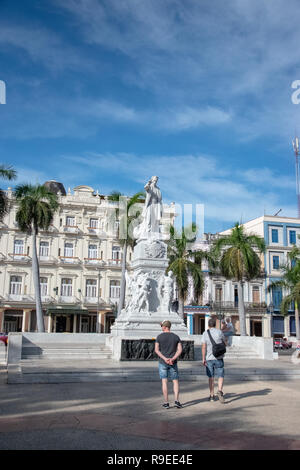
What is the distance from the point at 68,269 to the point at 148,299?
104 feet

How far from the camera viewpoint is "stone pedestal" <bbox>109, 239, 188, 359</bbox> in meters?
17.8

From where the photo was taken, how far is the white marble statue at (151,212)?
19.8 metres

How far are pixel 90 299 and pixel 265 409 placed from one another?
41.6 m

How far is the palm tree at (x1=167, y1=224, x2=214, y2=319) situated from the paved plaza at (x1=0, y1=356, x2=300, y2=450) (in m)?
21.7

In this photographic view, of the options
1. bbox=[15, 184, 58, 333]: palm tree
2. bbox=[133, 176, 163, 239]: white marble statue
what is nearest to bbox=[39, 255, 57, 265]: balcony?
bbox=[15, 184, 58, 333]: palm tree

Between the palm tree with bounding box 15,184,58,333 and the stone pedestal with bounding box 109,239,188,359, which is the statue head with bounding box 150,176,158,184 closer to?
→ the stone pedestal with bounding box 109,239,188,359

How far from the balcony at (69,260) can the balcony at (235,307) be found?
16124 mm

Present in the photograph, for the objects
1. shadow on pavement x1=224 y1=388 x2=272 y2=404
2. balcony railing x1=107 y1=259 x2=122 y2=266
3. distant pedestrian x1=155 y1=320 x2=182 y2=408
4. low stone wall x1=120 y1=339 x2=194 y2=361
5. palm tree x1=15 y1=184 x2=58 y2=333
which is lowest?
shadow on pavement x1=224 y1=388 x2=272 y2=404

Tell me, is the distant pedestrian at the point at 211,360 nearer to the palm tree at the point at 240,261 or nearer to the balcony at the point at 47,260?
the palm tree at the point at 240,261

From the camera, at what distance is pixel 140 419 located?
6.98 meters

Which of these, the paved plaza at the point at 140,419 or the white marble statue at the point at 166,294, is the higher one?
the white marble statue at the point at 166,294

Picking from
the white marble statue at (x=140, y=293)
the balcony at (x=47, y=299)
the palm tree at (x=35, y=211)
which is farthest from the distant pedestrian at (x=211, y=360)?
the balcony at (x=47, y=299)

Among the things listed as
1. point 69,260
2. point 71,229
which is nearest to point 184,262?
point 69,260

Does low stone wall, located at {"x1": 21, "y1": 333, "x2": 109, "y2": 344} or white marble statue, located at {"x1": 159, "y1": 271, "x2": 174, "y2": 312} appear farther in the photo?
low stone wall, located at {"x1": 21, "y1": 333, "x2": 109, "y2": 344}
